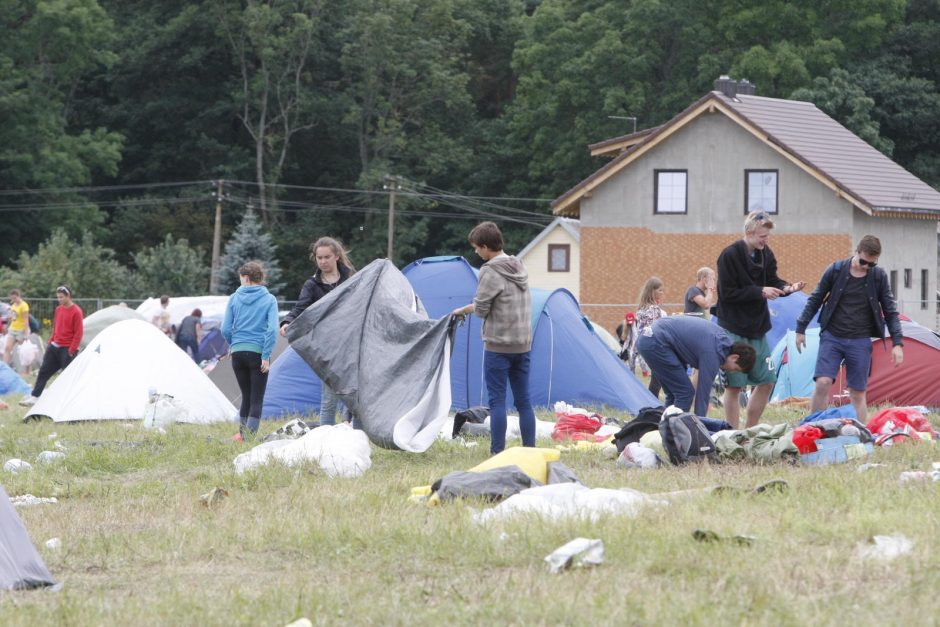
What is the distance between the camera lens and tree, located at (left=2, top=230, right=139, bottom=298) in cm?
4272

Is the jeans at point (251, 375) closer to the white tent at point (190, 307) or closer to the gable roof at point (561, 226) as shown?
the white tent at point (190, 307)

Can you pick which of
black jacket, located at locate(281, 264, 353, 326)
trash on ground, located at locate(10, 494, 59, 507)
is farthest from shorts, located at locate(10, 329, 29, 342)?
trash on ground, located at locate(10, 494, 59, 507)

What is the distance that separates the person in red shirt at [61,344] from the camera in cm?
1795

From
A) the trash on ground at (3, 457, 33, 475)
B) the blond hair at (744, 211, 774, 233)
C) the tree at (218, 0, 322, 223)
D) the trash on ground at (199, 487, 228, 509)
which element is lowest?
the trash on ground at (3, 457, 33, 475)

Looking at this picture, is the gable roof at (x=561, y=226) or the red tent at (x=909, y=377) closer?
the red tent at (x=909, y=377)

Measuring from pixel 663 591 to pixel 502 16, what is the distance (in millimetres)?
62283

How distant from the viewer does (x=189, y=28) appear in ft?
199

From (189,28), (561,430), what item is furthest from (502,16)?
(561,430)

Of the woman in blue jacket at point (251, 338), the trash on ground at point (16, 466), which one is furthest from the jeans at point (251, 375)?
the trash on ground at point (16, 466)

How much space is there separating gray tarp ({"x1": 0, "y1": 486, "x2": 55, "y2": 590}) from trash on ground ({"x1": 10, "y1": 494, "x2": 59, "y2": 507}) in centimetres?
267

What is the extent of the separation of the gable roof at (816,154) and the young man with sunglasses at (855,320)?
88.5 ft

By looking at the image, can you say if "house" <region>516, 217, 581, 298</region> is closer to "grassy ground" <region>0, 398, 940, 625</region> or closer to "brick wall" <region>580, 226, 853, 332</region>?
"brick wall" <region>580, 226, 853, 332</region>

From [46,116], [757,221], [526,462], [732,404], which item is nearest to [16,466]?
[526,462]

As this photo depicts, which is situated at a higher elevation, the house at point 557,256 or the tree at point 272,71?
the tree at point 272,71
